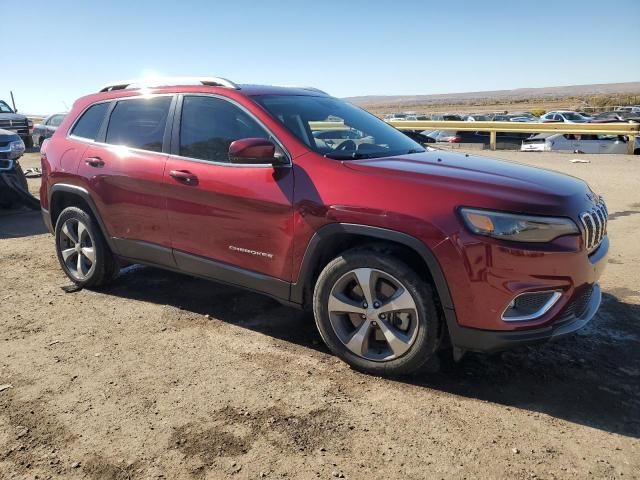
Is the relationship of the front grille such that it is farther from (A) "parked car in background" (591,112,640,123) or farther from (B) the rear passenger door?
(A) "parked car in background" (591,112,640,123)

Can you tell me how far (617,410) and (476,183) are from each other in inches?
56.9

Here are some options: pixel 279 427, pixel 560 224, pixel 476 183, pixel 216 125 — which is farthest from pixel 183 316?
pixel 560 224

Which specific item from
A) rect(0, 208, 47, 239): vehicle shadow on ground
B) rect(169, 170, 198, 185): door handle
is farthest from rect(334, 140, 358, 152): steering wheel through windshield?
rect(0, 208, 47, 239): vehicle shadow on ground

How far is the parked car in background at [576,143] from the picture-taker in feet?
58.0

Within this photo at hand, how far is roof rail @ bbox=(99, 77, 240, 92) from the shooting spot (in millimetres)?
4039

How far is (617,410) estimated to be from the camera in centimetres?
290

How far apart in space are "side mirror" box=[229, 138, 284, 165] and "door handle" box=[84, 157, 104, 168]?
5.58 ft

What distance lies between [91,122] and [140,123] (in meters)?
0.73

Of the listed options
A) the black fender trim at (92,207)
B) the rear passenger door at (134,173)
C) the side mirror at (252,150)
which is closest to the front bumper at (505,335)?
the side mirror at (252,150)

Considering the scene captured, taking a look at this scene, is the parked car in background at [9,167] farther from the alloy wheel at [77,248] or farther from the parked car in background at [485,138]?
the parked car in background at [485,138]

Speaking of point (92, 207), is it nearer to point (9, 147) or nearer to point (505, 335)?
point (505, 335)

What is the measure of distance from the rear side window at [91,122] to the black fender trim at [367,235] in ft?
8.30

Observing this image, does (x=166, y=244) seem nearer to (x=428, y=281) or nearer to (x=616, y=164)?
(x=428, y=281)

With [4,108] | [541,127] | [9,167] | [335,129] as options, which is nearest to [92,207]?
[335,129]
